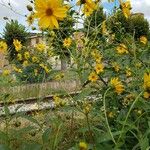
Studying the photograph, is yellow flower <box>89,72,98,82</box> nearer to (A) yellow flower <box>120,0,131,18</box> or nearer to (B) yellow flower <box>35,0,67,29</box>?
(A) yellow flower <box>120,0,131,18</box>

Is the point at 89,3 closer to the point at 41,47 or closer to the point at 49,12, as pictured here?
the point at 49,12

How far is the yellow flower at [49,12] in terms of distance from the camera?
1.38 metres

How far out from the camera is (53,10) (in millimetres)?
1395

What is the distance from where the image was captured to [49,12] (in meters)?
1.40

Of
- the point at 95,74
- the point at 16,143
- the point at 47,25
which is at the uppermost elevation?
the point at 47,25

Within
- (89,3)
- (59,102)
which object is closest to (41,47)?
(59,102)

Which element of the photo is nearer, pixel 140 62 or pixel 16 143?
pixel 140 62

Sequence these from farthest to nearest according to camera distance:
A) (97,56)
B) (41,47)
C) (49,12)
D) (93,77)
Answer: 1. (41,47)
2. (97,56)
3. (93,77)
4. (49,12)

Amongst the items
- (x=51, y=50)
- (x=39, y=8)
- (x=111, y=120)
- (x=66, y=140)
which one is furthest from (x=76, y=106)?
(x=51, y=50)

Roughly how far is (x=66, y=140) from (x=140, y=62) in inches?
31.1

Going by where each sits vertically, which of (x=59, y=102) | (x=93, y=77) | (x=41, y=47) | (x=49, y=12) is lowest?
(x=59, y=102)

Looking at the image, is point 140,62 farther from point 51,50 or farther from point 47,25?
point 51,50

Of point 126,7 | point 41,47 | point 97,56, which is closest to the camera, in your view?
point 126,7

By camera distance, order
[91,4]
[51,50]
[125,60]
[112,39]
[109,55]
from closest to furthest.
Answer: [91,4], [125,60], [109,55], [112,39], [51,50]
